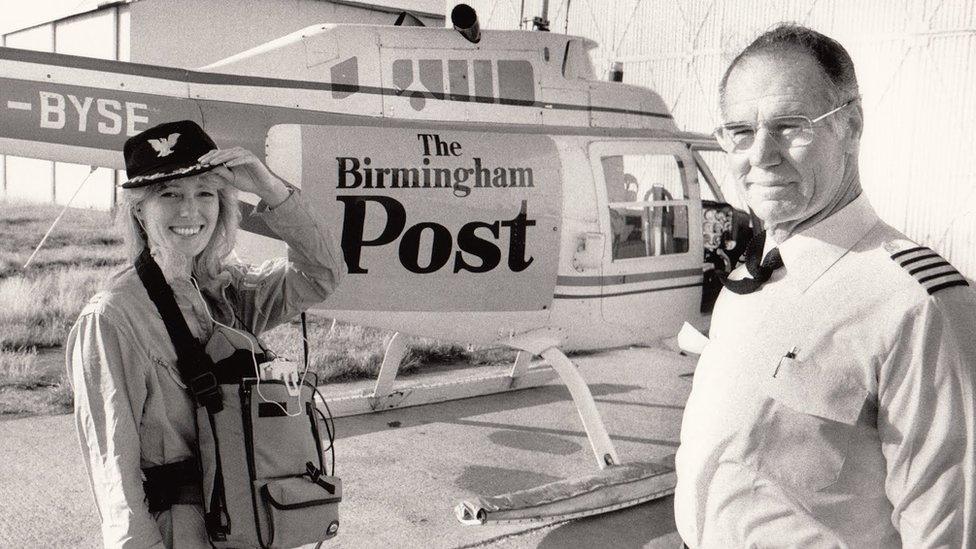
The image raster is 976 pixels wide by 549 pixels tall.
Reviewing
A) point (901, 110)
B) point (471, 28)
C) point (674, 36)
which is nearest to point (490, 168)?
point (471, 28)

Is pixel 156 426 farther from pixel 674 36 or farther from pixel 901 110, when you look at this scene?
pixel 674 36

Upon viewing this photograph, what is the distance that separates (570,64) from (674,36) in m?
8.93

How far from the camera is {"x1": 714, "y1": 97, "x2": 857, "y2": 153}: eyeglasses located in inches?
52.0

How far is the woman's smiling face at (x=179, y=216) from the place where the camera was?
1.99 m

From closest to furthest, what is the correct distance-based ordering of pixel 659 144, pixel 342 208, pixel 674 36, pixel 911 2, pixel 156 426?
pixel 156 426
pixel 342 208
pixel 659 144
pixel 911 2
pixel 674 36

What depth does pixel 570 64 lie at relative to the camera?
5.57 metres

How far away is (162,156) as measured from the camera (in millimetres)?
1991

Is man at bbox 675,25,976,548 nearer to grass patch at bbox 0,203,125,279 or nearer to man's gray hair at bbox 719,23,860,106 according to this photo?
man's gray hair at bbox 719,23,860,106

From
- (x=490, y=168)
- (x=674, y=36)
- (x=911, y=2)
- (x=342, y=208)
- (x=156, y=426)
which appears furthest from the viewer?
(x=674, y=36)

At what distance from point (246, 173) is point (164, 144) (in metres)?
0.23

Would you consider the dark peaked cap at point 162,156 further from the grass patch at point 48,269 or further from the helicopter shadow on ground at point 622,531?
the grass patch at point 48,269

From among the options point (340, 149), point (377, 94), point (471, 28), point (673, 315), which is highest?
point (471, 28)

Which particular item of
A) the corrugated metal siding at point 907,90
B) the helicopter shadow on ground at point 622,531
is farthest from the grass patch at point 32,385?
the corrugated metal siding at point 907,90

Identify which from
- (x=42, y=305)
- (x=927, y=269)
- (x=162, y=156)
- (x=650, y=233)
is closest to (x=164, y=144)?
(x=162, y=156)
